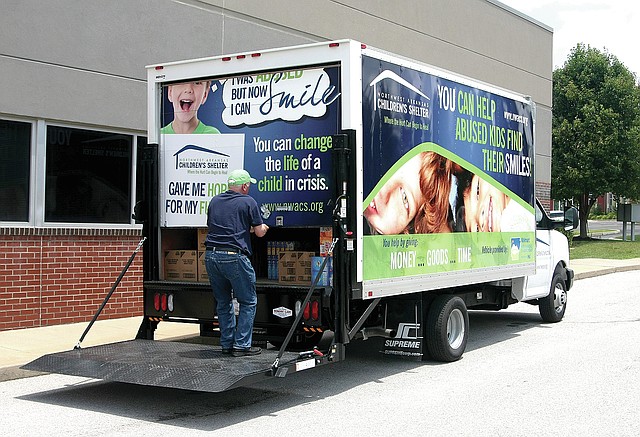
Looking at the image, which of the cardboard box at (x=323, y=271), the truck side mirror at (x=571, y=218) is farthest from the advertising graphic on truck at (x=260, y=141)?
the truck side mirror at (x=571, y=218)

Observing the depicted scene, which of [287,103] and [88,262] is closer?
[287,103]

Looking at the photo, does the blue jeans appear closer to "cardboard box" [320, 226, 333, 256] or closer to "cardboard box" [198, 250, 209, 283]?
"cardboard box" [320, 226, 333, 256]

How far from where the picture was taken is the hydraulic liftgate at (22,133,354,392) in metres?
7.21

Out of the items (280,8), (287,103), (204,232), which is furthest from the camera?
(280,8)

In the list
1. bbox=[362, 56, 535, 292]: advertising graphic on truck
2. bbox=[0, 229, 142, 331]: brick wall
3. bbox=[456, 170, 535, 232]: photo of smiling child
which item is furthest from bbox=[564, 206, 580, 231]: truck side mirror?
bbox=[0, 229, 142, 331]: brick wall

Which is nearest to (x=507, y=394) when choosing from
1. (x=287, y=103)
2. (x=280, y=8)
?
(x=287, y=103)

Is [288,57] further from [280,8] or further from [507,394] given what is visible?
[280,8]

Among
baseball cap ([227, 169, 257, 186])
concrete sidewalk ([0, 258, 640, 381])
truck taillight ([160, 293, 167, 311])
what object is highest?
baseball cap ([227, 169, 257, 186])

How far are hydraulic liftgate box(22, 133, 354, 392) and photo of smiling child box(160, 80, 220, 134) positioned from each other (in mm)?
1915

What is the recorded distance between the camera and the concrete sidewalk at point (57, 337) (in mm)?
9352

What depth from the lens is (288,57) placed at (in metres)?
8.43

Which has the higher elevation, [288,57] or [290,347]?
[288,57]

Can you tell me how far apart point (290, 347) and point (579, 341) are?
165 inches

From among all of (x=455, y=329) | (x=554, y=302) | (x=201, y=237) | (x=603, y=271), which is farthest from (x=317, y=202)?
(x=603, y=271)
